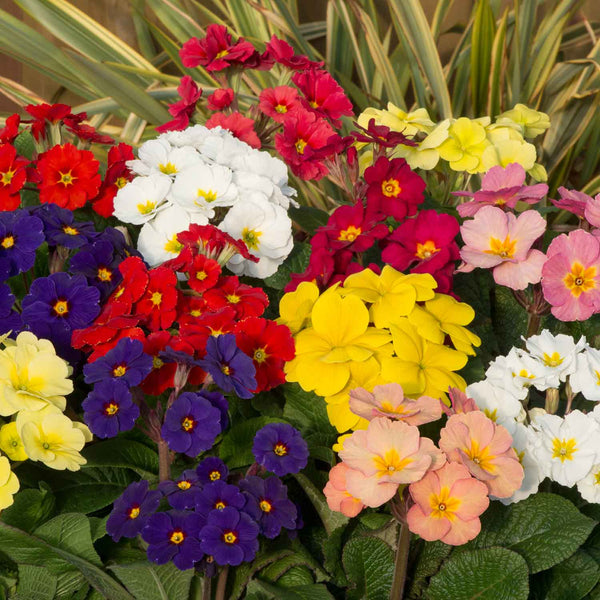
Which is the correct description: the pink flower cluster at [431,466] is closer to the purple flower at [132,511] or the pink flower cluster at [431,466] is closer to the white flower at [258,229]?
the purple flower at [132,511]

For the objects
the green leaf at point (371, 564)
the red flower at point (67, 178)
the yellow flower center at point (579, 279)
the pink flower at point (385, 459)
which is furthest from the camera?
the red flower at point (67, 178)

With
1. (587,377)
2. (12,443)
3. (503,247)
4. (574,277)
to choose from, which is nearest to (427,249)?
(503,247)

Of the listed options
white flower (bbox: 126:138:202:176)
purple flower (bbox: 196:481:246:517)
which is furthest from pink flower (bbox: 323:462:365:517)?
white flower (bbox: 126:138:202:176)

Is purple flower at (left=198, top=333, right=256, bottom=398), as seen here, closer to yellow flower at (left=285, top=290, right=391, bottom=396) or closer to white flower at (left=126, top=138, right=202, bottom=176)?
yellow flower at (left=285, top=290, right=391, bottom=396)

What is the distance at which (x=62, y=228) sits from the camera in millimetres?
1365

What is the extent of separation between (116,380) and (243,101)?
174 cm

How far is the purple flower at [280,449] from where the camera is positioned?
110 centimetres

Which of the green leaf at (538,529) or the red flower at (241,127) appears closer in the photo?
the green leaf at (538,529)

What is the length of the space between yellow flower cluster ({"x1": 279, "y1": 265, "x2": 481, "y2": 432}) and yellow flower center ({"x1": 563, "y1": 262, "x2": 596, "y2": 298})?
0.16m

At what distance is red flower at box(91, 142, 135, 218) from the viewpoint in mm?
1575

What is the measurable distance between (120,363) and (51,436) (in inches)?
4.9

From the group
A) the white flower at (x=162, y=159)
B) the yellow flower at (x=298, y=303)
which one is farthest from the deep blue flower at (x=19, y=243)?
the yellow flower at (x=298, y=303)

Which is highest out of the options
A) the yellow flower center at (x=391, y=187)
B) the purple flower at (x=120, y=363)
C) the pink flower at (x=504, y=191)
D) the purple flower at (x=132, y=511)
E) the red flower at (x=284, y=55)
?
the red flower at (x=284, y=55)

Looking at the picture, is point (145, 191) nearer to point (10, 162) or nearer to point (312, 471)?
point (10, 162)
